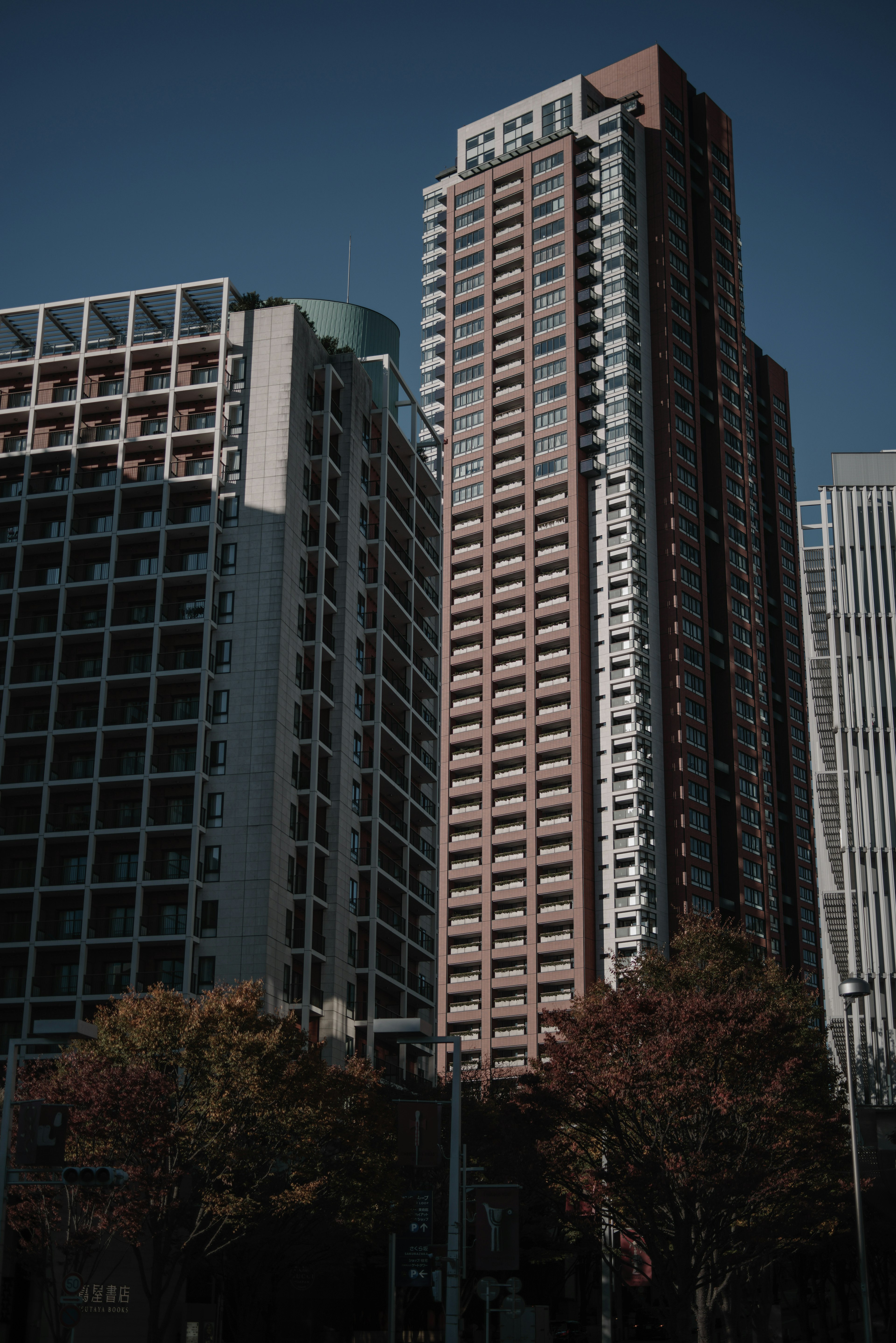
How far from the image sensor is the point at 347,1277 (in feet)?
240

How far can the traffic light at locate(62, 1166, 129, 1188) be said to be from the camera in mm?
36906

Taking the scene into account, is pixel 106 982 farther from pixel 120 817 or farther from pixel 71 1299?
pixel 71 1299

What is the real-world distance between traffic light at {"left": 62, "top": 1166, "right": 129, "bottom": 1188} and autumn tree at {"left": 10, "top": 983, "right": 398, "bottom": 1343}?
7.67 metres

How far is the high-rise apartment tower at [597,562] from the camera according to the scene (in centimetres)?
12419

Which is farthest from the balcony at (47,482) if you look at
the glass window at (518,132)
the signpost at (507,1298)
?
the glass window at (518,132)

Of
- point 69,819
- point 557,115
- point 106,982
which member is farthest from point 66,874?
point 557,115

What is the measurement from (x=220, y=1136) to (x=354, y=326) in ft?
274

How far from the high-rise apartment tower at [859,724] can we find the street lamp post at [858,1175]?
65978mm

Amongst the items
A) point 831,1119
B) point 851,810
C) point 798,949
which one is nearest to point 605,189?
point 851,810

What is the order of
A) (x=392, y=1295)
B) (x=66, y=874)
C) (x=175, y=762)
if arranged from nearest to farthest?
(x=392, y=1295), (x=66, y=874), (x=175, y=762)

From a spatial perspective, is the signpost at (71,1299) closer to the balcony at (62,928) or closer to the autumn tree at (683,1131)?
the autumn tree at (683,1131)

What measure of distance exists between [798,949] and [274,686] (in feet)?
271

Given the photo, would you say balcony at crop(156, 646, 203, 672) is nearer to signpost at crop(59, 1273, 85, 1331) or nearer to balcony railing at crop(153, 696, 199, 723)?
balcony railing at crop(153, 696, 199, 723)

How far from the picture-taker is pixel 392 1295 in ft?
188
